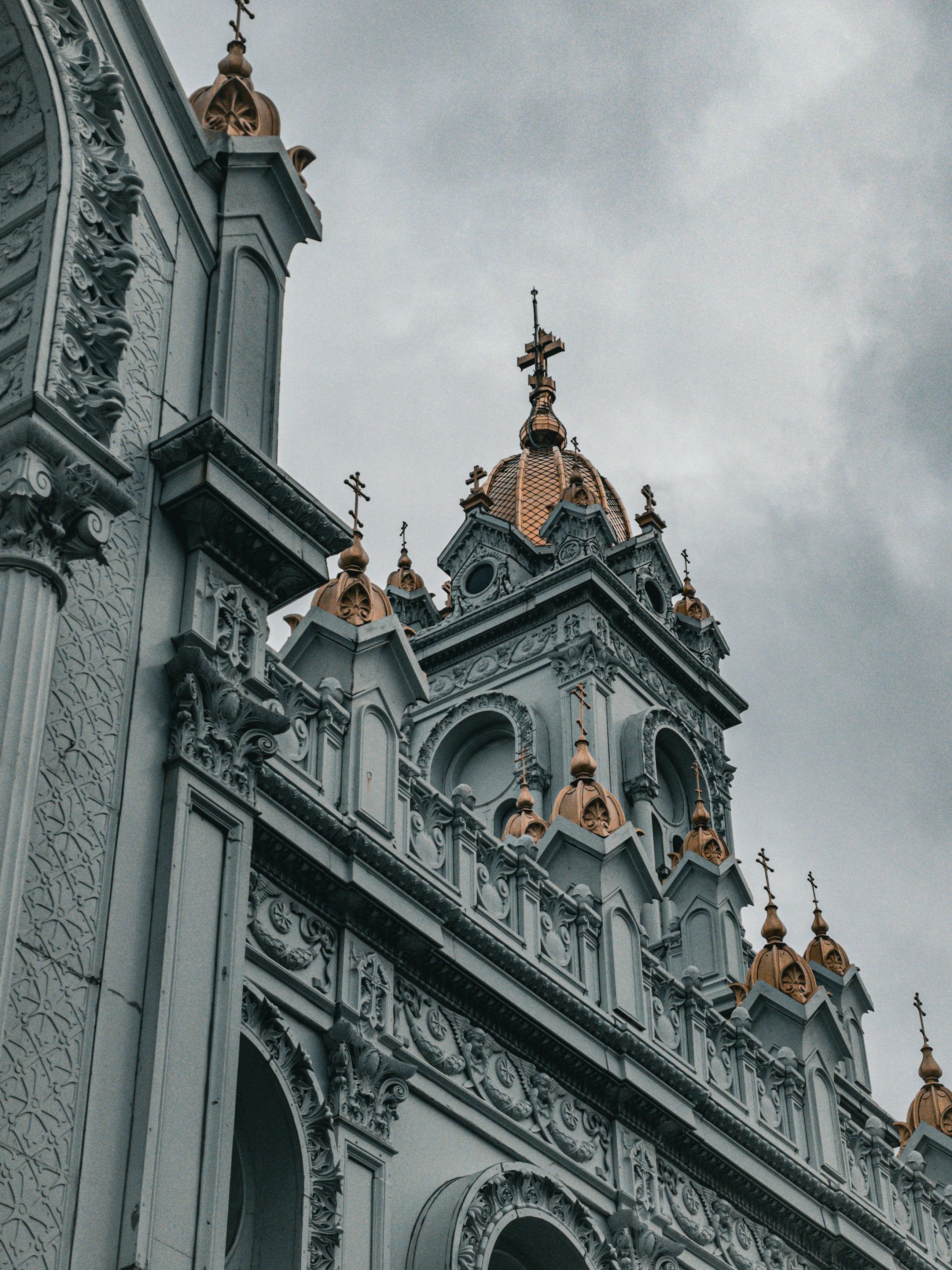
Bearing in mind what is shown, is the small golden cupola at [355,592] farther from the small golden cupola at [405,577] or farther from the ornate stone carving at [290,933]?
the small golden cupola at [405,577]

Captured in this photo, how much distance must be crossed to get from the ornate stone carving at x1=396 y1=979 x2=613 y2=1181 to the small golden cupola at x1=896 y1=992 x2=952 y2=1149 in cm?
960

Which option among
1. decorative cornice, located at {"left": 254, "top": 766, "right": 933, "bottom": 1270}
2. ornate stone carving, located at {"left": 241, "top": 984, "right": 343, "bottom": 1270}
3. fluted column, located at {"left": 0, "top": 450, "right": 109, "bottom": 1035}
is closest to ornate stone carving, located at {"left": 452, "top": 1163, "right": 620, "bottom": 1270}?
decorative cornice, located at {"left": 254, "top": 766, "right": 933, "bottom": 1270}

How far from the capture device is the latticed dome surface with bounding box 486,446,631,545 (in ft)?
118

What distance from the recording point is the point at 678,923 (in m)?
28.1

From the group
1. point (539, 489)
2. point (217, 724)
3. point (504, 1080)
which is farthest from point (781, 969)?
point (539, 489)

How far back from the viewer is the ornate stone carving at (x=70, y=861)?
28.6 feet

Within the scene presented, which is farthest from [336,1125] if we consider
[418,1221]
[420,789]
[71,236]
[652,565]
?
[652,565]

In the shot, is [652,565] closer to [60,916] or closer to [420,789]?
[420,789]

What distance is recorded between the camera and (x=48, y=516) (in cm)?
1013

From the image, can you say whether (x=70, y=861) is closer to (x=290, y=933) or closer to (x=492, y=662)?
(x=290, y=933)

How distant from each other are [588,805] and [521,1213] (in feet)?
17.5

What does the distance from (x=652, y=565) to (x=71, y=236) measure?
24.7 meters

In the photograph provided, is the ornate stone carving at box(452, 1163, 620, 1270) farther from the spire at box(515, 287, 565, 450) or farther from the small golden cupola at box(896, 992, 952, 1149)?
the spire at box(515, 287, 565, 450)

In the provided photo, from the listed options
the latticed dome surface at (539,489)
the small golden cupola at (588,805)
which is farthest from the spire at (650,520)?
the small golden cupola at (588,805)
